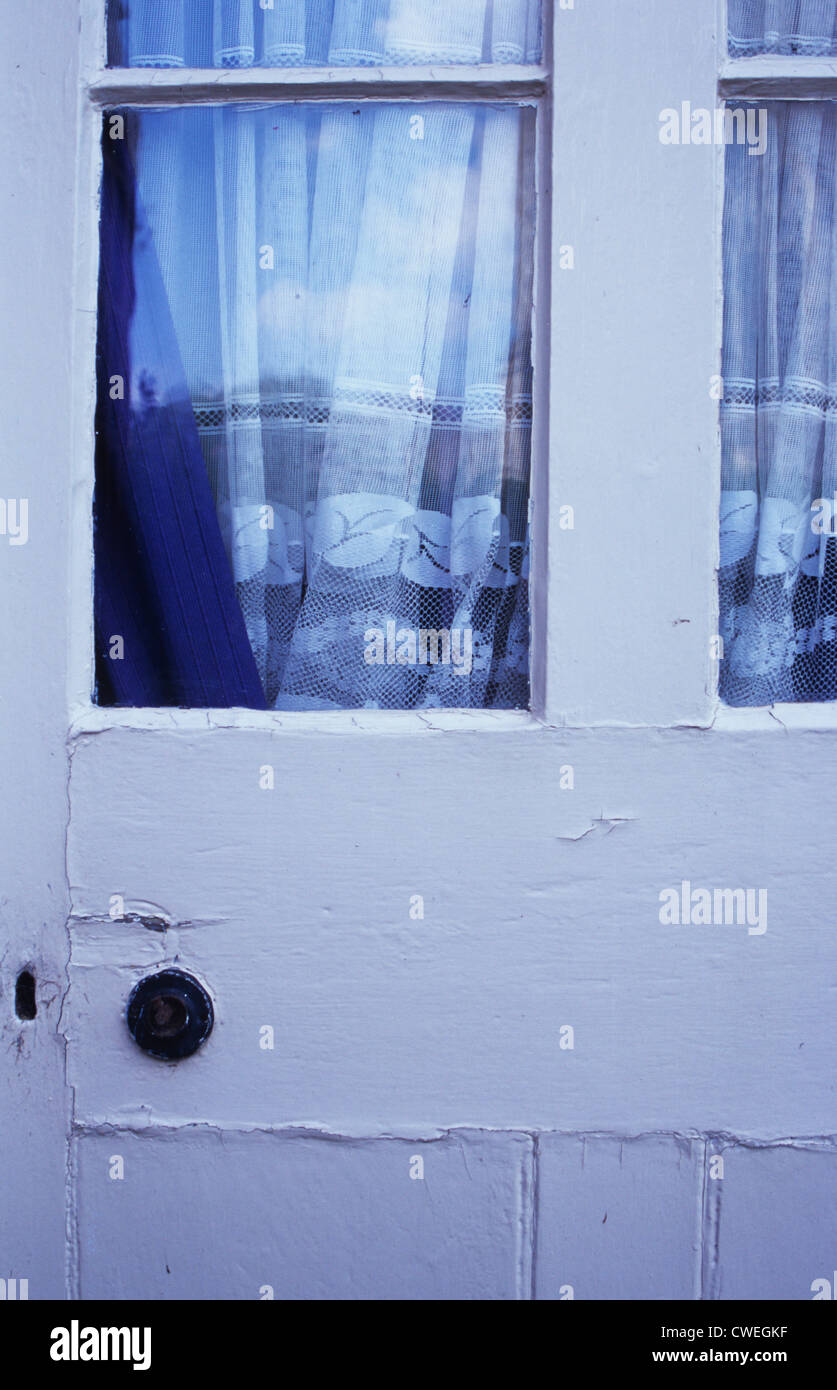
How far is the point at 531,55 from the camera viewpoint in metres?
1.90

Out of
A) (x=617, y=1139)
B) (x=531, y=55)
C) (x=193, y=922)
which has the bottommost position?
(x=617, y=1139)

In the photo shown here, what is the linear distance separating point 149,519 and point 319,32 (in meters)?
1.10

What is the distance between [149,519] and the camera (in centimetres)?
198

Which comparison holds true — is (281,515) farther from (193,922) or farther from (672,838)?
(672,838)

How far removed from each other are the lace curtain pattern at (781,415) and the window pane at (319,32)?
22.5 inches

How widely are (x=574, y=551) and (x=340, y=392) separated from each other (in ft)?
2.01

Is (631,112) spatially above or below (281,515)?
above

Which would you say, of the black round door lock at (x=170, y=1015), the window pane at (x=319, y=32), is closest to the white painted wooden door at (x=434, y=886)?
the black round door lock at (x=170, y=1015)

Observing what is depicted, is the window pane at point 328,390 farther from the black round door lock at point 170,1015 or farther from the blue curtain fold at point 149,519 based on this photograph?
the black round door lock at point 170,1015

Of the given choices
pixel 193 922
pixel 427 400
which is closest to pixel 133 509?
pixel 427 400

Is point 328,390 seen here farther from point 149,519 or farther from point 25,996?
point 25,996

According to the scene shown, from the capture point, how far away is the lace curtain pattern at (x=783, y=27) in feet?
6.31

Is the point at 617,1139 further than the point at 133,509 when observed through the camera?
No

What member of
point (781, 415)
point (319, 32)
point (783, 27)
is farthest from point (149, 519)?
point (783, 27)
